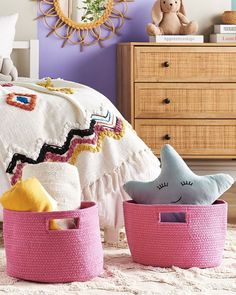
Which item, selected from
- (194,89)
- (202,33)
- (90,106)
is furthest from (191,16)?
(90,106)

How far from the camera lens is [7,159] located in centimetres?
255

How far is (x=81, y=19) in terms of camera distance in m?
4.46

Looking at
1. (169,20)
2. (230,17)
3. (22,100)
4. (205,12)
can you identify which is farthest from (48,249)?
(205,12)

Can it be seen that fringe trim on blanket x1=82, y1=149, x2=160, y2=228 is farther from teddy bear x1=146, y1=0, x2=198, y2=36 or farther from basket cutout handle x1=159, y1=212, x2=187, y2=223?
teddy bear x1=146, y1=0, x2=198, y2=36

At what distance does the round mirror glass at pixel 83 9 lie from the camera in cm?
445

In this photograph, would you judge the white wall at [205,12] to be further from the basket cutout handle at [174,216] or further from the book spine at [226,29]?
the basket cutout handle at [174,216]

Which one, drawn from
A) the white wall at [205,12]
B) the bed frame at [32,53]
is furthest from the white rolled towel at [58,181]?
the white wall at [205,12]

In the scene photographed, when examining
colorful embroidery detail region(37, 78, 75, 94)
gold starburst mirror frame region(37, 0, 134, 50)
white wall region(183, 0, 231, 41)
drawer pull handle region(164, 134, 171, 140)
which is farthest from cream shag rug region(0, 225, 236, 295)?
white wall region(183, 0, 231, 41)

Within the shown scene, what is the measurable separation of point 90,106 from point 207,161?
1.95 m

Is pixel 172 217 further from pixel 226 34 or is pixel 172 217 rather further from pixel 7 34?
pixel 226 34

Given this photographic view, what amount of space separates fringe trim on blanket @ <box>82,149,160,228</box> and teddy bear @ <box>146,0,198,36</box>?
1.76 meters

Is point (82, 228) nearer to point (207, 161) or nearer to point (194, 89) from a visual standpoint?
point (194, 89)

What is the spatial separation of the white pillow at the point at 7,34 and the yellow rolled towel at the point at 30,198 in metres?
2.01

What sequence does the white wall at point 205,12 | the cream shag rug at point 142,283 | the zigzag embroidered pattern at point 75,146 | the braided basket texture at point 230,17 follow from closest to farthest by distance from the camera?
the cream shag rug at point 142,283
the zigzag embroidered pattern at point 75,146
the braided basket texture at point 230,17
the white wall at point 205,12
